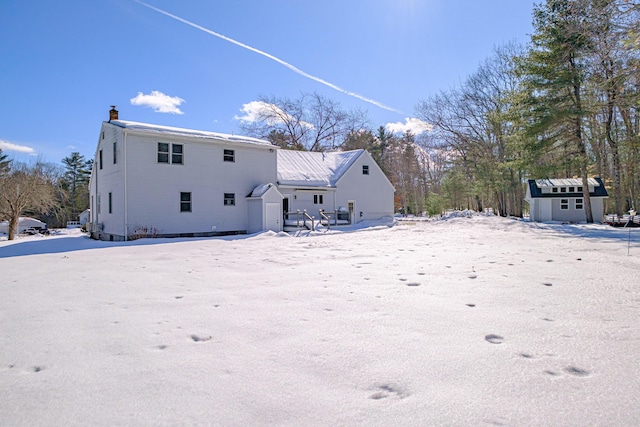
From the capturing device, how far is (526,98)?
65.2 feet

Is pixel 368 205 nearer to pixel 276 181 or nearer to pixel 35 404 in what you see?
pixel 276 181

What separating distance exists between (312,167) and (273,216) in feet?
Answer: 26.3

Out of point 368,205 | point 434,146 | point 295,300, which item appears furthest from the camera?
point 434,146

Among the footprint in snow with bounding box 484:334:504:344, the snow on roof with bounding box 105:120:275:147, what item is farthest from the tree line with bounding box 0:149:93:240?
the footprint in snow with bounding box 484:334:504:344

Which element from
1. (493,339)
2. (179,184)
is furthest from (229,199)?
(493,339)

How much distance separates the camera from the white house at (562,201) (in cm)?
2288

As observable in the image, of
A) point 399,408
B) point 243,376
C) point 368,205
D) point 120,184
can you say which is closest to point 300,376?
point 243,376

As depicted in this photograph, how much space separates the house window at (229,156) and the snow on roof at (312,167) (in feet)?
12.1

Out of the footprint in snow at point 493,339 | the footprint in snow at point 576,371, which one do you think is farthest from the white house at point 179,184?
the footprint in snow at point 576,371

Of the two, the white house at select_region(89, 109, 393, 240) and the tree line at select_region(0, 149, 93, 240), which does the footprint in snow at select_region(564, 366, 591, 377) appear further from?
the tree line at select_region(0, 149, 93, 240)

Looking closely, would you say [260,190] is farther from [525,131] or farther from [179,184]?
[525,131]

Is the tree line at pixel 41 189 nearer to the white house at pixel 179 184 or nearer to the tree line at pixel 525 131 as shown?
the tree line at pixel 525 131

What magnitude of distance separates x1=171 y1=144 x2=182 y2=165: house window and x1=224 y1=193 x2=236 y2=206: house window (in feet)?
8.92

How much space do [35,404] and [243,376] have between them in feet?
3.78
